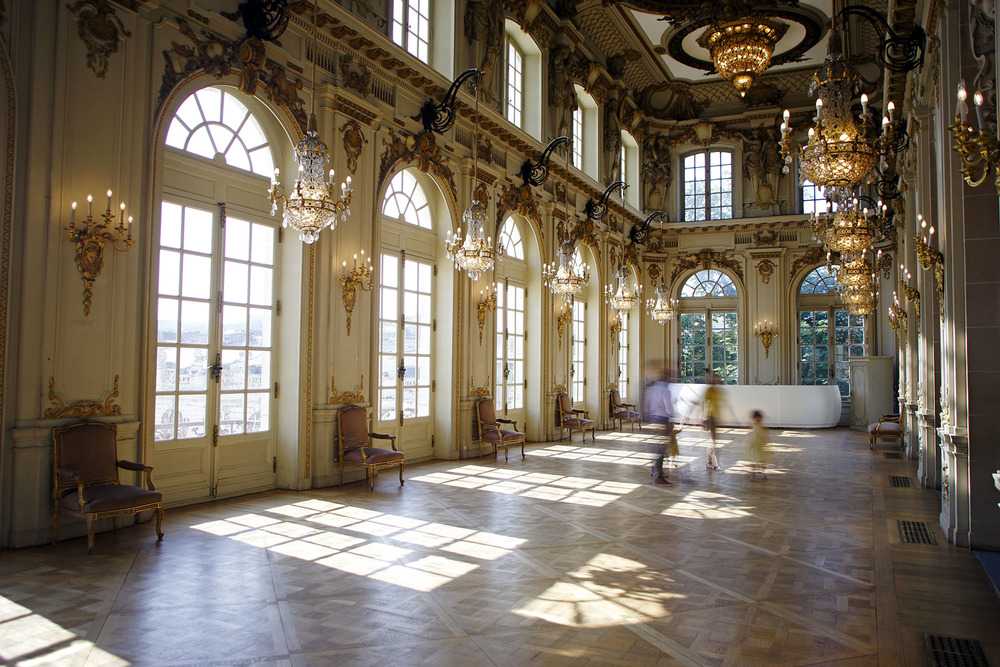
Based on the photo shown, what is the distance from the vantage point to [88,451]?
544 cm

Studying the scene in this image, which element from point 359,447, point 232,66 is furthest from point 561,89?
point 359,447

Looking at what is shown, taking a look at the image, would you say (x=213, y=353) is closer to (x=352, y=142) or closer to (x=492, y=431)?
(x=352, y=142)

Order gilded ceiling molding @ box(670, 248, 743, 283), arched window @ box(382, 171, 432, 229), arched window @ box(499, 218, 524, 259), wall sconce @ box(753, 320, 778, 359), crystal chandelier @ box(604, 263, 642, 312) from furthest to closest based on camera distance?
gilded ceiling molding @ box(670, 248, 743, 283) → wall sconce @ box(753, 320, 778, 359) → crystal chandelier @ box(604, 263, 642, 312) → arched window @ box(499, 218, 524, 259) → arched window @ box(382, 171, 432, 229)

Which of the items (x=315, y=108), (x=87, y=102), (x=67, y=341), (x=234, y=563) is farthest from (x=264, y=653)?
(x=315, y=108)

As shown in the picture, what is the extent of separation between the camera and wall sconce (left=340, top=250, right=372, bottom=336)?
8102 millimetres

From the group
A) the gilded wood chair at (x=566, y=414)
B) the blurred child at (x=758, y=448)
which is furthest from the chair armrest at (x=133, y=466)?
the gilded wood chair at (x=566, y=414)

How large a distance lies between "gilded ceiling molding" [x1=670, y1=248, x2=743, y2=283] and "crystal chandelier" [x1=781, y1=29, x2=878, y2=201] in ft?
42.4

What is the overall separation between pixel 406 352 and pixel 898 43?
6875 millimetres

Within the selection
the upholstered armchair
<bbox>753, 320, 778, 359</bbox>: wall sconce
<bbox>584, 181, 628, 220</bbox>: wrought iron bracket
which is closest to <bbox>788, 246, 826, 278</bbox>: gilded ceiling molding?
<bbox>753, 320, 778, 359</bbox>: wall sconce

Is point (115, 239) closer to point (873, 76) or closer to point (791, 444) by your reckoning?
point (791, 444)

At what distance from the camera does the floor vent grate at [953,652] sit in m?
3.36

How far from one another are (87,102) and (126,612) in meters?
4.05

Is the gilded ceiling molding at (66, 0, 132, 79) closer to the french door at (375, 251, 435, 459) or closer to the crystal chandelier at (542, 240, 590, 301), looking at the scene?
the french door at (375, 251, 435, 459)

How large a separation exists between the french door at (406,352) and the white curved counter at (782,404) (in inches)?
316
